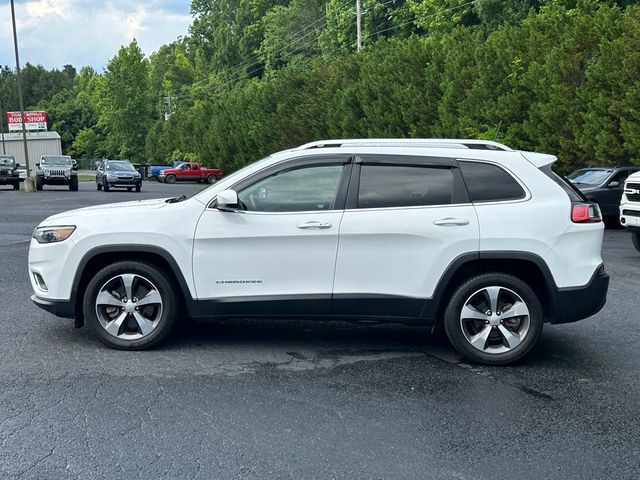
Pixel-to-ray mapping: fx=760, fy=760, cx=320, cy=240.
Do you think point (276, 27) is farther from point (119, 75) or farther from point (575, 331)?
point (575, 331)

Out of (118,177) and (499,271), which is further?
(118,177)

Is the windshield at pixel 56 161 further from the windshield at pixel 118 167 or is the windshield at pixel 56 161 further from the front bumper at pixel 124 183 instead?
the front bumper at pixel 124 183

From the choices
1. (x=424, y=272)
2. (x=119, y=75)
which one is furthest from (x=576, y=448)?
(x=119, y=75)

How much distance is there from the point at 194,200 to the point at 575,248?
10.1 ft

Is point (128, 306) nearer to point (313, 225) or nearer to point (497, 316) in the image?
point (313, 225)

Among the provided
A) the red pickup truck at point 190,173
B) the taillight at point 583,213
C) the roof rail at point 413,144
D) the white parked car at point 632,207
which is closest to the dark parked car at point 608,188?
the white parked car at point 632,207

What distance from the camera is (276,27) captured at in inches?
3329

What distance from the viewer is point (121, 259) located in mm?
6316

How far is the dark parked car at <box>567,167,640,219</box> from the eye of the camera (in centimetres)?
1808

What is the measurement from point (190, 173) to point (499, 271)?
51725 mm

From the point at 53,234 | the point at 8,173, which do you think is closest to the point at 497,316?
the point at 53,234

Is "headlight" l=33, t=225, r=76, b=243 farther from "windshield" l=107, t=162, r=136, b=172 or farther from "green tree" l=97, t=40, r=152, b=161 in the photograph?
"green tree" l=97, t=40, r=152, b=161

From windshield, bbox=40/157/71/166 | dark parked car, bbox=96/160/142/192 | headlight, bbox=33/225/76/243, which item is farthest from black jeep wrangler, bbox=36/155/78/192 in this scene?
headlight, bbox=33/225/76/243

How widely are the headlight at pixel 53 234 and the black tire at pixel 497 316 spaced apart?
316cm
